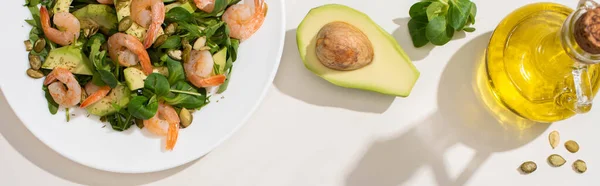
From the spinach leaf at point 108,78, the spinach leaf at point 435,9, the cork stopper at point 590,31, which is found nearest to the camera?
the cork stopper at point 590,31

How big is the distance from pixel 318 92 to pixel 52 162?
536 millimetres

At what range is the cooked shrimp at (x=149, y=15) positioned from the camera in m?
0.98

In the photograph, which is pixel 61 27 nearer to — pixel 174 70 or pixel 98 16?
pixel 98 16

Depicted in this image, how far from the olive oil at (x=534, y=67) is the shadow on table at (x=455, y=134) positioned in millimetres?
71

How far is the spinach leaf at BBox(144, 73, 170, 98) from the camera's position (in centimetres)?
98

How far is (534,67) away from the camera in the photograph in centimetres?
101

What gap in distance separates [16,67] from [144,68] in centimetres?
22

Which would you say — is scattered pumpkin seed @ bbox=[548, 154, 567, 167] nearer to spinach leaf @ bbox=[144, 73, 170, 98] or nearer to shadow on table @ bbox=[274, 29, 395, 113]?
shadow on table @ bbox=[274, 29, 395, 113]

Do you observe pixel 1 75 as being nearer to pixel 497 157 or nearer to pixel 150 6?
pixel 150 6

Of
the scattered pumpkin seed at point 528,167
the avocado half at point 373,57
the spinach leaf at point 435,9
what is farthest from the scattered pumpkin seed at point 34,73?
the scattered pumpkin seed at point 528,167

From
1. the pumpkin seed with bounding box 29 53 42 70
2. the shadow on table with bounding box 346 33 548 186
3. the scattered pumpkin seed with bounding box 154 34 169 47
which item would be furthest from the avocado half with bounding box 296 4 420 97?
the pumpkin seed with bounding box 29 53 42 70

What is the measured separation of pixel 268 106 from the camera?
1.14m

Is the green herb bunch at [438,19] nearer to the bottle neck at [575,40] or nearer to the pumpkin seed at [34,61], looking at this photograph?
the bottle neck at [575,40]

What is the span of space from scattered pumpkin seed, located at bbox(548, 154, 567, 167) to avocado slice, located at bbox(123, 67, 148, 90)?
80cm
